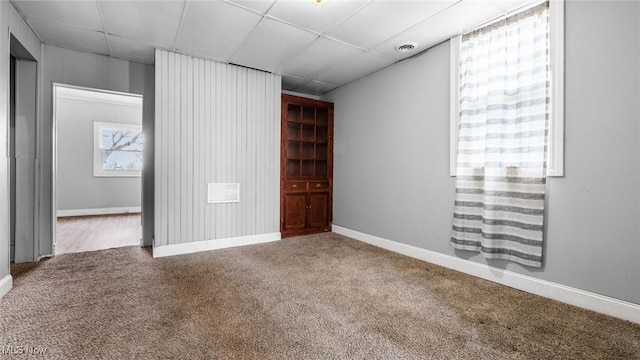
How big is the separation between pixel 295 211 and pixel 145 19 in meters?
3.08

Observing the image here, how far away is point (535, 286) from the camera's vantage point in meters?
2.36

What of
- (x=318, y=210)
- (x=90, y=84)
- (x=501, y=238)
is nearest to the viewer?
(x=501, y=238)

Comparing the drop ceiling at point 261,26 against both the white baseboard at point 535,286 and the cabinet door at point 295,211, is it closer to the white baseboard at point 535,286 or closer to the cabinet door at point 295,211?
the cabinet door at point 295,211

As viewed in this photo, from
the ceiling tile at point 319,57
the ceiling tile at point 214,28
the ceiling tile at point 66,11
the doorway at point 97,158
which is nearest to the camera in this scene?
the ceiling tile at point 66,11

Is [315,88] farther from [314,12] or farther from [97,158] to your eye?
[97,158]

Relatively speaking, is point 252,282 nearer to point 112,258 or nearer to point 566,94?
point 112,258

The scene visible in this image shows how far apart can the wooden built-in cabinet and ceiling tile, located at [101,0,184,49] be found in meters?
1.86

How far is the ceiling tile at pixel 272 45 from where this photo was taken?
9.43 feet

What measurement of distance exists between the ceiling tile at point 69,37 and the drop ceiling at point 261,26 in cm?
1

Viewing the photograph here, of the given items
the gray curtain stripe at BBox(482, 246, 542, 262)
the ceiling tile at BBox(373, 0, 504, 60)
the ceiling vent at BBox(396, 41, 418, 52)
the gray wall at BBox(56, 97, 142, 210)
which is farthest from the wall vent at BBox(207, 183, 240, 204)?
the gray wall at BBox(56, 97, 142, 210)

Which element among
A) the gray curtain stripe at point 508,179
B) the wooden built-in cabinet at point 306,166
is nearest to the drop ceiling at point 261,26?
the wooden built-in cabinet at point 306,166

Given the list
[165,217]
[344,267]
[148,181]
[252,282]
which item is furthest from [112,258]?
[344,267]

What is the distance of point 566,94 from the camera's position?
220 cm

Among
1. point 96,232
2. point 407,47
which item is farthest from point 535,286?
point 96,232
